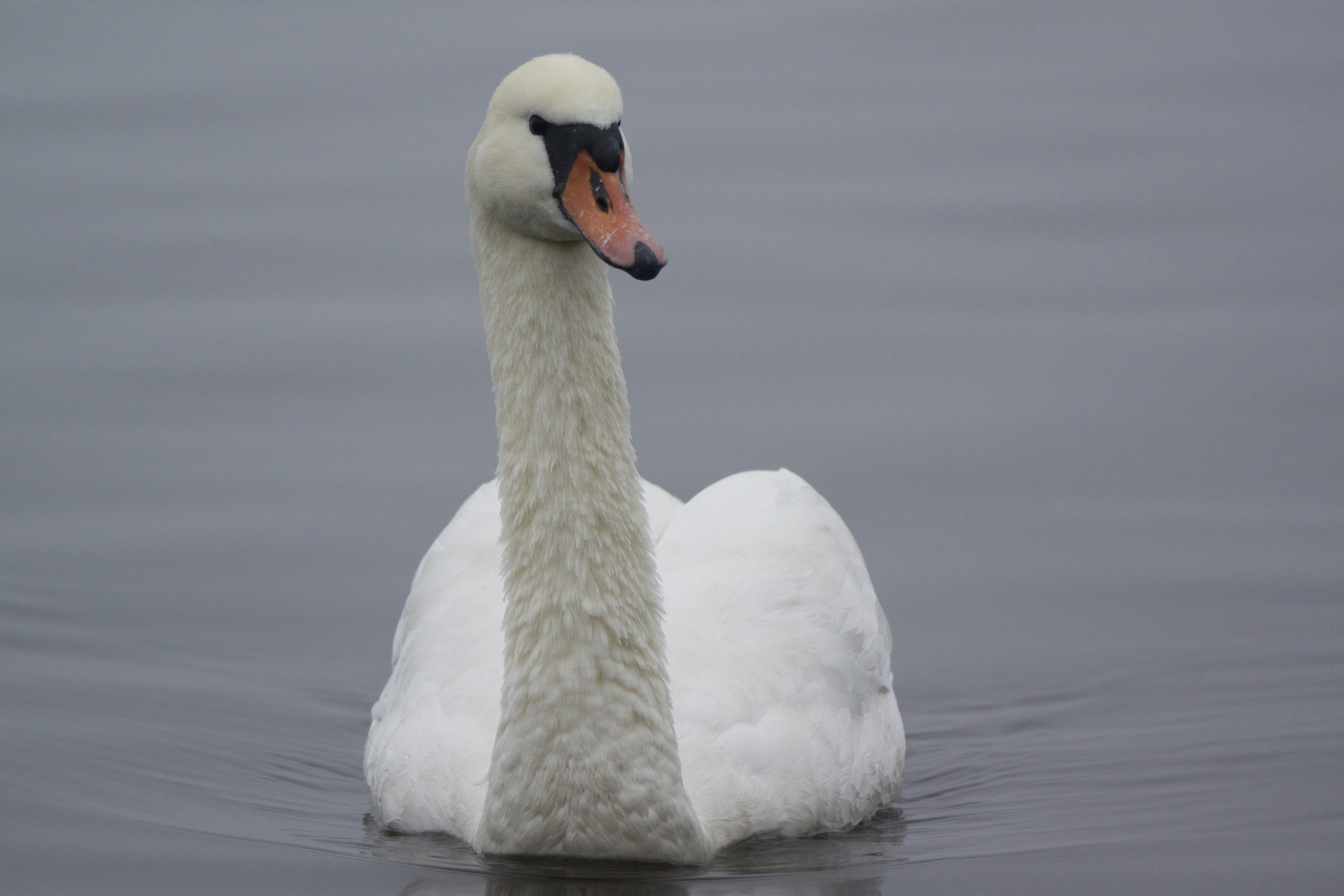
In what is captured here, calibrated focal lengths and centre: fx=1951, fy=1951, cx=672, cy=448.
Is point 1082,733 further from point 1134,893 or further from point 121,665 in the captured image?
point 121,665

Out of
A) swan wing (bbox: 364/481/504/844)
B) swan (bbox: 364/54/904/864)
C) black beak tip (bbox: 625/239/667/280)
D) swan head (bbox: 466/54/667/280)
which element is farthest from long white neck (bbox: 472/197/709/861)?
black beak tip (bbox: 625/239/667/280)

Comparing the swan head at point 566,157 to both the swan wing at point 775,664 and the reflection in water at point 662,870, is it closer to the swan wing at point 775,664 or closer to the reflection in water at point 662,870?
the swan wing at point 775,664

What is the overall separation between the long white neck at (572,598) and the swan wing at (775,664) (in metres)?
0.41

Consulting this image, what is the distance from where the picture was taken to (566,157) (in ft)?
19.4

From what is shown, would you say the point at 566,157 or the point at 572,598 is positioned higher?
the point at 566,157

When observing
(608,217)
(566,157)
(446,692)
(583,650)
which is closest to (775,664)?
(583,650)

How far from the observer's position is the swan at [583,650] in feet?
19.8

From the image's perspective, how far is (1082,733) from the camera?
27.7ft

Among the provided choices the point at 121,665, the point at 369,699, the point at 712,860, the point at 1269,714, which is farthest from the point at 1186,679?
the point at 121,665

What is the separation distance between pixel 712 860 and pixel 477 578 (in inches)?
75.1

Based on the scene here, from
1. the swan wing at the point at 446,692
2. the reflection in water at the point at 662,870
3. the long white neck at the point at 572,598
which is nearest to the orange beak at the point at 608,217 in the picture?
the long white neck at the point at 572,598

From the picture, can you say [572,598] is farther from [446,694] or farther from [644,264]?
[644,264]

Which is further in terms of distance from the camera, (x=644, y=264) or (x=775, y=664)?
(x=775, y=664)

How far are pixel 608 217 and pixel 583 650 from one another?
4.99 ft
